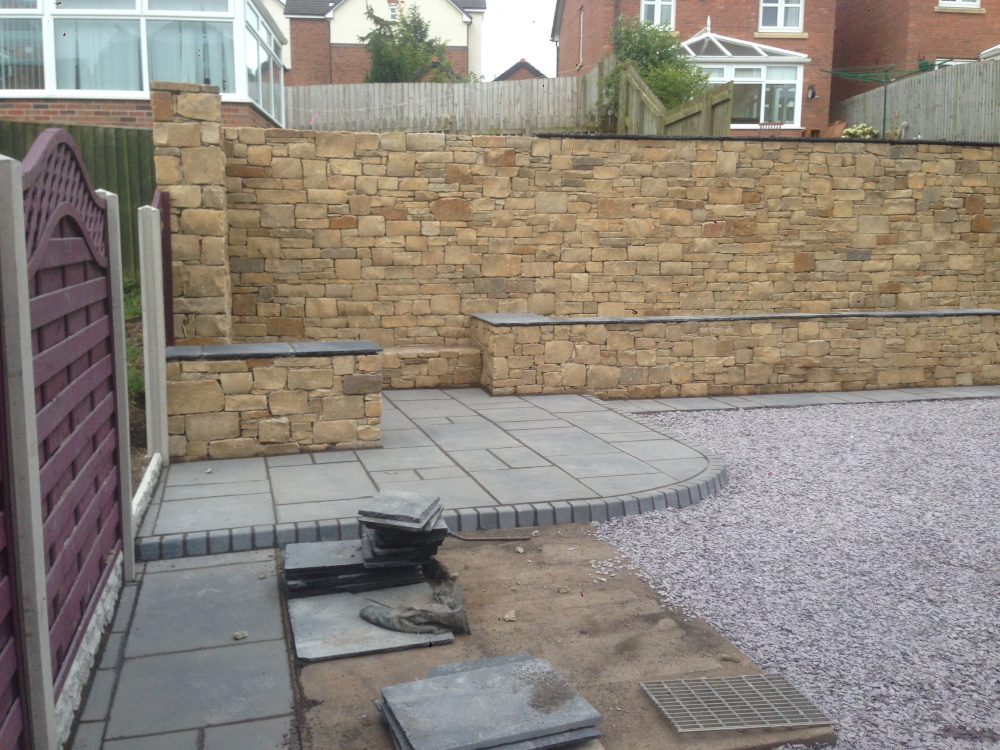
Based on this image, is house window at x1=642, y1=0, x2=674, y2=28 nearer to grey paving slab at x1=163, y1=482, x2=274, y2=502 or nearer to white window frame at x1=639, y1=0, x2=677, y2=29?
white window frame at x1=639, y1=0, x2=677, y2=29

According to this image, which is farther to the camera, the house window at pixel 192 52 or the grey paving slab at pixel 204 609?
the house window at pixel 192 52

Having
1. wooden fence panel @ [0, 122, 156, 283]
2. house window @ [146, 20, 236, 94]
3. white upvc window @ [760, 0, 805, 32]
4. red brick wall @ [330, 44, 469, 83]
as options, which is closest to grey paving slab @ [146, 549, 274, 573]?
wooden fence panel @ [0, 122, 156, 283]

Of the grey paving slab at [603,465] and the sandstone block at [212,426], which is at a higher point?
the sandstone block at [212,426]

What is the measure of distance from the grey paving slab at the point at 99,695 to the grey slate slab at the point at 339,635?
0.61 m

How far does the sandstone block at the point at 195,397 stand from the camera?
536cm

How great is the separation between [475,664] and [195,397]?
3294 mm

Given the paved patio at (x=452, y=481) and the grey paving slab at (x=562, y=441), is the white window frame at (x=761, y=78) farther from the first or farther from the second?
the paved patio at (x=452, y=481)

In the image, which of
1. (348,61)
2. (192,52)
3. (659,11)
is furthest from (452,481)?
(348,61)

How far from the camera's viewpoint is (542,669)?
2.77 metres

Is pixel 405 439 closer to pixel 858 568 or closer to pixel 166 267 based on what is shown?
pixel 166 267

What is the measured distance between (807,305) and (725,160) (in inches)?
79.5

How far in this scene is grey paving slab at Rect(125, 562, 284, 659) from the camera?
3.12 metres

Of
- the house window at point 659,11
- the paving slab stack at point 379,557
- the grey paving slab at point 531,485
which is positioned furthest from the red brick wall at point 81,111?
the house window at point 659,11

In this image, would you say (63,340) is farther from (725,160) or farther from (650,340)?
(725,160)
